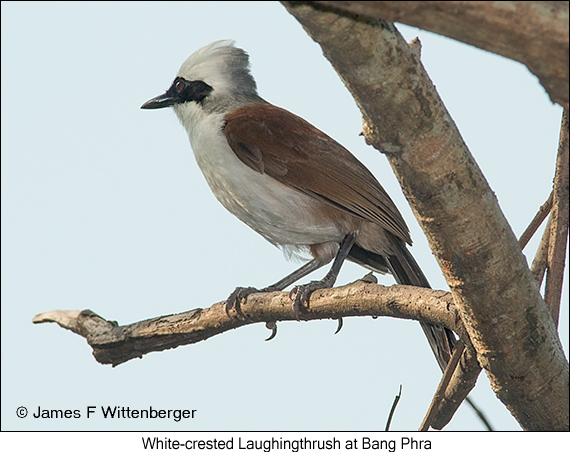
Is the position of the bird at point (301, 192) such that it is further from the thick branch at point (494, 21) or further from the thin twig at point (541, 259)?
the thick branch at point (494, 21)

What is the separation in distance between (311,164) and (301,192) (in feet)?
0.63

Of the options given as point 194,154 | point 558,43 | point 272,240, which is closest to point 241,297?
point 272,240

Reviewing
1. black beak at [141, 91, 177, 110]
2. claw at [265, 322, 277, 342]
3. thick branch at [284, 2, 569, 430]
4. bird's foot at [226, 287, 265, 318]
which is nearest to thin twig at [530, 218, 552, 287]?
thick branch at [284, 2, 569, 430]

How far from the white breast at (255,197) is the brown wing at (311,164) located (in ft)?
0.22

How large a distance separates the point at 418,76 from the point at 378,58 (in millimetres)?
169

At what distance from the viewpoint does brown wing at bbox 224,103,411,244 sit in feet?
13.3

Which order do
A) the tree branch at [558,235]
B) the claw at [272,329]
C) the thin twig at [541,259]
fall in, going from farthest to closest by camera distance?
the claw at [272,329] → the thin twig at [541,259] → the tree branch at [558,235]

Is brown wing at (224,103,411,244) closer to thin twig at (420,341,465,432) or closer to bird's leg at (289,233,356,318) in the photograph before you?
bird's leg at (289,233,356,318)

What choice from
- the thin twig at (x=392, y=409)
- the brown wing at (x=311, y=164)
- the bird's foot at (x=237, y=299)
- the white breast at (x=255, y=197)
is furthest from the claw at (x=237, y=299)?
the thin twig at (x=392, y=409)

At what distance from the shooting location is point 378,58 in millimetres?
2141

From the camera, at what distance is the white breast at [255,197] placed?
162 inches

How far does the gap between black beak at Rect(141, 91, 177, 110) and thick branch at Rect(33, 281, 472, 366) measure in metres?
1.57

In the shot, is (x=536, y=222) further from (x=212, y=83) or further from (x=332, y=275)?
(x=212, y=83)
